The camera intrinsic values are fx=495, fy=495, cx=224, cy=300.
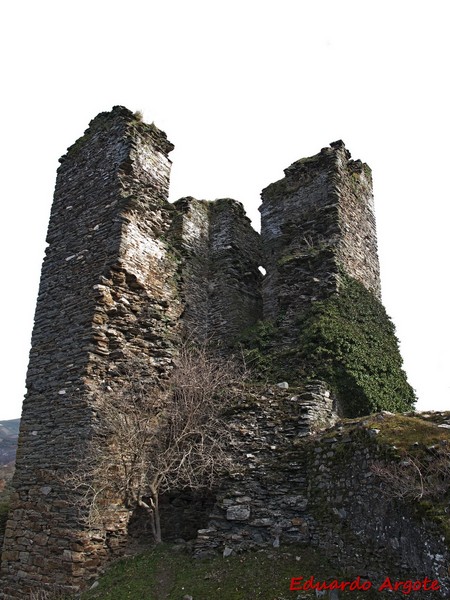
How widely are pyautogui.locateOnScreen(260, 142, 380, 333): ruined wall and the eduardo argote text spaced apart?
251 inches

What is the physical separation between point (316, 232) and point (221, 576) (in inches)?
353

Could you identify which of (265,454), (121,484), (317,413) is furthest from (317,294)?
(121,484)

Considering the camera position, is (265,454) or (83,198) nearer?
(265,454)

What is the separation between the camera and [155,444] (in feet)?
30.3

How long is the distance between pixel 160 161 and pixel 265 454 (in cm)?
798

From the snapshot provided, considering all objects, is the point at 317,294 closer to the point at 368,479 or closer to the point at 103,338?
the point at 103,338

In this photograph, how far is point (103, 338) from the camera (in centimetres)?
1016

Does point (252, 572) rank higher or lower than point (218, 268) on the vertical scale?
lower

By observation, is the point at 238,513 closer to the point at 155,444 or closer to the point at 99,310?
the point at 155,444

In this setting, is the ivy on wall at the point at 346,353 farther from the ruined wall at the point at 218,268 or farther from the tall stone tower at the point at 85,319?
the tall stone tower at the point at 85,319

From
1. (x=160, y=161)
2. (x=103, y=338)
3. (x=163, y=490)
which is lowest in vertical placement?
(x=163, y=490)

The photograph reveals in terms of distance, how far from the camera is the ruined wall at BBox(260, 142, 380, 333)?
12453 mm

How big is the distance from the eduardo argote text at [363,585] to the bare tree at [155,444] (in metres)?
2.46

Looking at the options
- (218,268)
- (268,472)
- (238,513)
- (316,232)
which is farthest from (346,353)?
(218,268)
